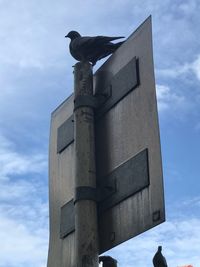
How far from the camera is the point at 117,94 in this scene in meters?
10.5

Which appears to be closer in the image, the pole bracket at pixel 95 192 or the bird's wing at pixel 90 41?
the pole bracket at pixel 95 192

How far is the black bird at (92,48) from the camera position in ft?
37.3

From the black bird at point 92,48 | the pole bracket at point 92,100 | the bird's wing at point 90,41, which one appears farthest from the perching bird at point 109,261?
the bird's wing at point 90,41

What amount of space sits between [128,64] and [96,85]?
1.03 meters

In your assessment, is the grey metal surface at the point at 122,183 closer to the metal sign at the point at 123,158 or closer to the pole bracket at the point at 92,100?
the metal sign at the point at 123,158

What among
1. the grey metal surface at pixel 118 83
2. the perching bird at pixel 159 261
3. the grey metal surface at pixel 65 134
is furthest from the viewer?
the grey metal surface at pixel 65 134

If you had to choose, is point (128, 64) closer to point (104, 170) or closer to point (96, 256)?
point (104, 170)

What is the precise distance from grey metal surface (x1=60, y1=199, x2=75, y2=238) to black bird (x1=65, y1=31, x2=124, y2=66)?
2667mm

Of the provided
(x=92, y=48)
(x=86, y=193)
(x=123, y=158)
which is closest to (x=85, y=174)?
(x=86, y=193)

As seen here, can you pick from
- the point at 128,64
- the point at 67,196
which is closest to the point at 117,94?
the point at 128,64

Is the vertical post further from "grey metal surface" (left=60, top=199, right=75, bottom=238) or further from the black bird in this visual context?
"grey metal surface" (left=60, top=199, right=75, bottom=238)

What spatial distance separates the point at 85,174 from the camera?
1016cm

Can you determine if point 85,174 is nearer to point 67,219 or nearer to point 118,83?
point 67,219

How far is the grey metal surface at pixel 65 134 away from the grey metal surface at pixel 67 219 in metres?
1.25
